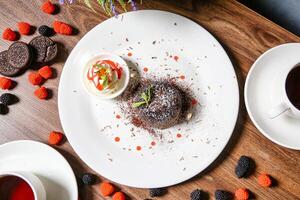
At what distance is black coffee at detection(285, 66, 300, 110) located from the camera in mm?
1242

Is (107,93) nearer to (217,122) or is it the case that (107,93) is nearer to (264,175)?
(217,122)

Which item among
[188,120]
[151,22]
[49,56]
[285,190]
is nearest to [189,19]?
[151,22]

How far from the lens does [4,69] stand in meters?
1.39

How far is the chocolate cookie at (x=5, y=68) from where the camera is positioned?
4.54ft

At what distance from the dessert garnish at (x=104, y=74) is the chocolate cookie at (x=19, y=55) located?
0.67 feet

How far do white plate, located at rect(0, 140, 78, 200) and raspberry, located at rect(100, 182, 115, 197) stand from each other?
88mm

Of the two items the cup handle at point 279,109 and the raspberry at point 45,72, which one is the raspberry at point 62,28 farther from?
the cup handle at point 279,109

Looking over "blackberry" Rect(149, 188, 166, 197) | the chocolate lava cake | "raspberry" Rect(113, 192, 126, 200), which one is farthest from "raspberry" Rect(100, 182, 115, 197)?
the chocolate lava cake

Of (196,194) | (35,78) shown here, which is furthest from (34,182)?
(196,194)

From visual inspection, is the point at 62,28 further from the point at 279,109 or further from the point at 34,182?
the point at 279,109

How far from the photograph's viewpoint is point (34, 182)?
4.04 ft

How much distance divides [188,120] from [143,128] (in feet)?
0.47

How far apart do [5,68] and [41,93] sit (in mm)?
148

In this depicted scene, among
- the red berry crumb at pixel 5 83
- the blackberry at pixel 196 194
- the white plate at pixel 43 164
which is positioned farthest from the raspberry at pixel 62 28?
the blackberry at pixel 196 194
